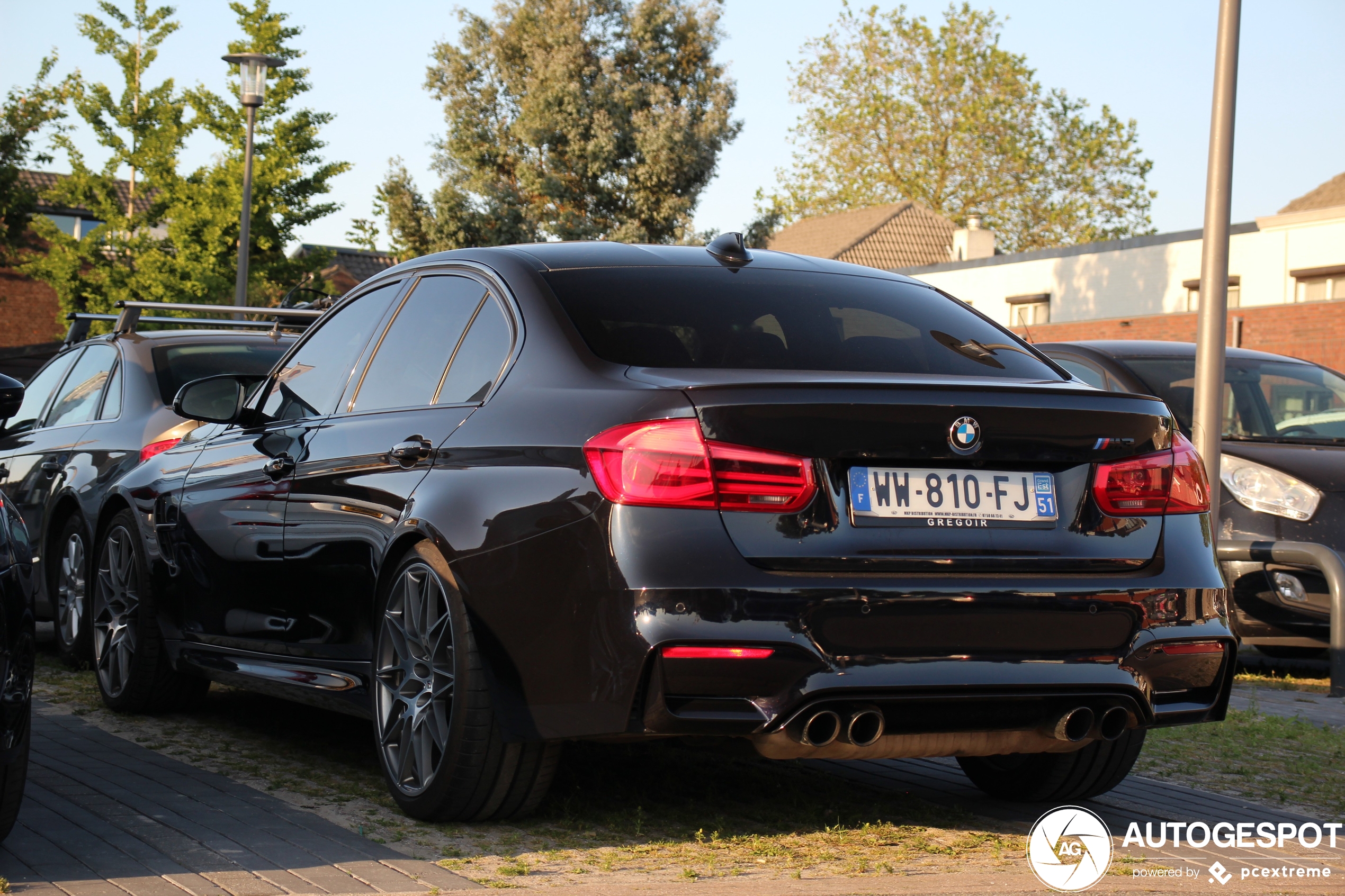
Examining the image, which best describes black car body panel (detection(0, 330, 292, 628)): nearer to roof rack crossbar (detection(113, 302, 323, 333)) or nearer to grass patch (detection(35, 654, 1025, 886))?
roof rack crossbar (detection(113, 302, 323, 333))

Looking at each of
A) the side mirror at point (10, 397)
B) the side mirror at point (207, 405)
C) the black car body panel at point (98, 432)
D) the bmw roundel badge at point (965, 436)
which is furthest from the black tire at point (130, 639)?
the bmw roundel badge at point (965, 436)

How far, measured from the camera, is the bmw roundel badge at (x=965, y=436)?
389 cm

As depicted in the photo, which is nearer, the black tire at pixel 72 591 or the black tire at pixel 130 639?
the black tire at pixel 130 639

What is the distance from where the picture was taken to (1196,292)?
33031 millimetres

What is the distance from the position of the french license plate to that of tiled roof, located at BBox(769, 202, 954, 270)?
5232cm

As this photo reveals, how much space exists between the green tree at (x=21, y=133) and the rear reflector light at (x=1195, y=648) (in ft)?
110

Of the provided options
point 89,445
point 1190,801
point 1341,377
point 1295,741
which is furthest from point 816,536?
point 1341,377

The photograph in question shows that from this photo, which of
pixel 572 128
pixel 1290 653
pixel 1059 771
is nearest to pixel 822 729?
pixel 1059 771

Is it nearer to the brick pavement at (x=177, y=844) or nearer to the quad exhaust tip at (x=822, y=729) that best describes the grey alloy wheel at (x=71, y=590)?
the brick pavement at (x=177, y=844)

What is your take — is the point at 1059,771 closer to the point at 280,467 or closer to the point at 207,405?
the point at 280,467

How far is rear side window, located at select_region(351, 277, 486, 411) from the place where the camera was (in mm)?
4848

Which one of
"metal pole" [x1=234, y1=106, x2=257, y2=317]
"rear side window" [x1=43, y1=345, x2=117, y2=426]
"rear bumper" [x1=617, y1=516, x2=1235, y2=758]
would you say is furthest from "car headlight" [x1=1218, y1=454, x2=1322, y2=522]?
"metal pole" [x1=234, y1=106, x2=257, y2=317]

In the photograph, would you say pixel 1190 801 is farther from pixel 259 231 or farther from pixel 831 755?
pixel 259 231

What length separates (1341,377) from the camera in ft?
32.4
